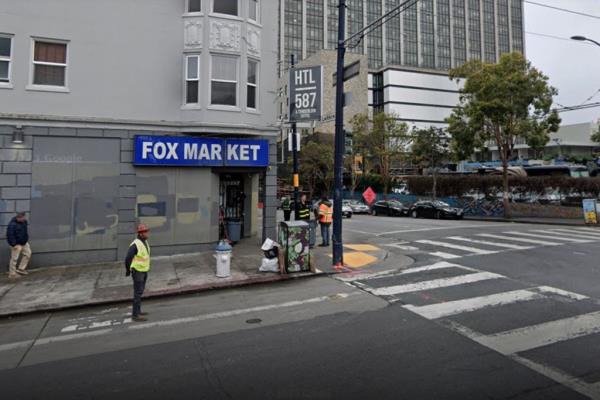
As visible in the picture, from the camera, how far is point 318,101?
12312mm

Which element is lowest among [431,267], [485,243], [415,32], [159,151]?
[431,267]

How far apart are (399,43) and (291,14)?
3064 cm

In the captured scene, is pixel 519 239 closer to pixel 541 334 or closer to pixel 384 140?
pixel 541 334

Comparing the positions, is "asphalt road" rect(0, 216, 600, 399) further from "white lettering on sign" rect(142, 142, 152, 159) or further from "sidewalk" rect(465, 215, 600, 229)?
"sidewalk" rect(465, 215, 600, 229)

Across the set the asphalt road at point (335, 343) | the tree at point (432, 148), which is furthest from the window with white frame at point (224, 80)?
the tree at point (432, 148)

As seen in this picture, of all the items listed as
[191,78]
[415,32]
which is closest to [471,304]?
[191,78]

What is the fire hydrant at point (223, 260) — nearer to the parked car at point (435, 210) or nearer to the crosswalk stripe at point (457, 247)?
the crosswalk stripe at point (457, 247)

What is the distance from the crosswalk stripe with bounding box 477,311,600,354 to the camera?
5.45 metres

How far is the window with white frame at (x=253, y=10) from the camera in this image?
14.3 m

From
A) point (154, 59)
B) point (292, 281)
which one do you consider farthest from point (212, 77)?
point (292, 281)

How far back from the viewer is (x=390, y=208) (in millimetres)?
37188

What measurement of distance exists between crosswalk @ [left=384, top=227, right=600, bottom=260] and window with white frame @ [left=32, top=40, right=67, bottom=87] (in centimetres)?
1251

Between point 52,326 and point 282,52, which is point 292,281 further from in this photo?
point 282,52

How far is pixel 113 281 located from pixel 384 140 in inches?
1478
